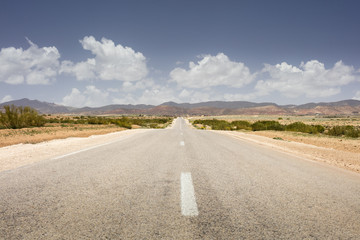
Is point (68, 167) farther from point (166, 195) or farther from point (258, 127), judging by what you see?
point (258, 127)

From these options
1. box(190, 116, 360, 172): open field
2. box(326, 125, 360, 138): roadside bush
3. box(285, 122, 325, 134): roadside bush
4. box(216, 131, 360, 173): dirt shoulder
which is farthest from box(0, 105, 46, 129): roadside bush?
box(326, 125, 360, 138): roadside bush

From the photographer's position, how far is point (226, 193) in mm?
3576

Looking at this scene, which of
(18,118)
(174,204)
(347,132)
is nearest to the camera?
(174,204)

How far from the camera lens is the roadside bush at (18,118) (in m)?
21.5

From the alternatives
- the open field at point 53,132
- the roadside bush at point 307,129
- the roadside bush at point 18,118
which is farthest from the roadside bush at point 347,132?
the roadside bush at point 18,118

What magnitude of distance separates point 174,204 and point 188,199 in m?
0.27

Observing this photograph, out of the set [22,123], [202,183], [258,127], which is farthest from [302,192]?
[258,127]

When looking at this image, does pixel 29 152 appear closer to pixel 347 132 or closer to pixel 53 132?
pixel 53 132

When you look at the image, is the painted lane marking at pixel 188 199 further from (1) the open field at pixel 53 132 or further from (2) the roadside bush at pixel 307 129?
(2) the roadside bush at pixel 307 129

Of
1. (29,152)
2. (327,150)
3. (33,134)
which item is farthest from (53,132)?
(327,150)

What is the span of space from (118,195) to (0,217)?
150 cm

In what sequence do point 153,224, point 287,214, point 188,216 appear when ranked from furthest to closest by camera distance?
point 287,214
point 188,216
point 153,224

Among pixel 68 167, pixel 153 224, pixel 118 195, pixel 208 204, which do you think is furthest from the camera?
pixel 68 167

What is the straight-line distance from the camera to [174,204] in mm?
3074
